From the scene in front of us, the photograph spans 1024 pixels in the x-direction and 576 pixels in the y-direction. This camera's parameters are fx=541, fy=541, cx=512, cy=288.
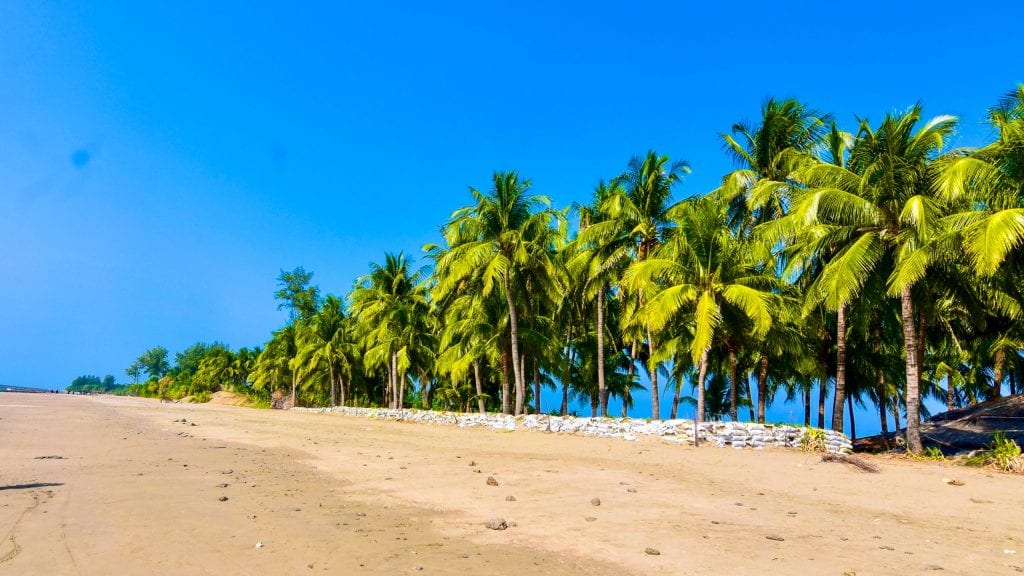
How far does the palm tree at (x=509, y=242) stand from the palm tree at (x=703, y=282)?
603 cm

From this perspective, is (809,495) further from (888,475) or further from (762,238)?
(762,238)

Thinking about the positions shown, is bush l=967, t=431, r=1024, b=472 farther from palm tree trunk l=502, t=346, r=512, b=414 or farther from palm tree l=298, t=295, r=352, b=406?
palm tree l=298, t=295, r=352, b=406

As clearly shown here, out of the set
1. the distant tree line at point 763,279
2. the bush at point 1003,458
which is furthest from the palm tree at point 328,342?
the bush at point 1003,458

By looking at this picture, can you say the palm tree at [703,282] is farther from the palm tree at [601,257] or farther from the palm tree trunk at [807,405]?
the palm tree trunk at [807,405]

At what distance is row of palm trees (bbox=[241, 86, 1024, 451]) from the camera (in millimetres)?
14859

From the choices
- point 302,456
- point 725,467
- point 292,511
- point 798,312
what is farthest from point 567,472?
point 798,312

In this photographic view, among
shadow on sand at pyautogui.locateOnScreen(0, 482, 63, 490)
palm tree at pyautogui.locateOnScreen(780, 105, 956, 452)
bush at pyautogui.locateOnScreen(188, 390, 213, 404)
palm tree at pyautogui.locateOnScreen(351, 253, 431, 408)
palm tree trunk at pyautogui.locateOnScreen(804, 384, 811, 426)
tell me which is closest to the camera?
shadow on sand at pyautogui.locateOnScreen(0, 482, 63, 490)

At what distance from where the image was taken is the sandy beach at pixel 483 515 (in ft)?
16.4

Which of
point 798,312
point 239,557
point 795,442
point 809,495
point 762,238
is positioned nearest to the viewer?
point 239,557

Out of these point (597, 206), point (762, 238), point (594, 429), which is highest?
point (597, 206)

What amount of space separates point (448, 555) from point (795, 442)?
45.1 ft

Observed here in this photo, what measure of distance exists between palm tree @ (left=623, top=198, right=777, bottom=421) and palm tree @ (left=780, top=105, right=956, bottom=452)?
2190 millimetres

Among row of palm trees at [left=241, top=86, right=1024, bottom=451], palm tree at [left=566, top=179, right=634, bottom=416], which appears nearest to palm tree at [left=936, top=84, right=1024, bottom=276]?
row of palm trees at [left=241, top=86, right=1024, bottom=451]

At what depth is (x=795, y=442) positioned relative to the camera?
15594mm
